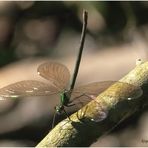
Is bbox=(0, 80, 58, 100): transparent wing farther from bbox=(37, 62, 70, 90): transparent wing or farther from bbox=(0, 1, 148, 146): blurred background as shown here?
bbox=(0, 1, 148, 146): blurred background

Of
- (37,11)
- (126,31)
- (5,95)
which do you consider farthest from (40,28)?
(5,95)

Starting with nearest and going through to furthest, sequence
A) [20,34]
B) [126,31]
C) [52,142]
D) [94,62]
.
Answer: [52,142] → [94,62] → [126,31] → [20,34]

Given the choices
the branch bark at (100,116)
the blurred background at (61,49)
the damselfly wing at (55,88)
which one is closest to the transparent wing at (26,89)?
the damselfly wing at (55,88)

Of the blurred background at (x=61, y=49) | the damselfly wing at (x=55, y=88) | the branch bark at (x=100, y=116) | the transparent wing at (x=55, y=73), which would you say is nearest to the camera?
the branch bark at (x=100, y=116)

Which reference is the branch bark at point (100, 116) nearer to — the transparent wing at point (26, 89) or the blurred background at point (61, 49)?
the transparent wing at point (26, 89)

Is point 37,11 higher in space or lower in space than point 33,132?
higher

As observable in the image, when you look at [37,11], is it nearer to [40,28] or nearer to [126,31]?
[40,28]
